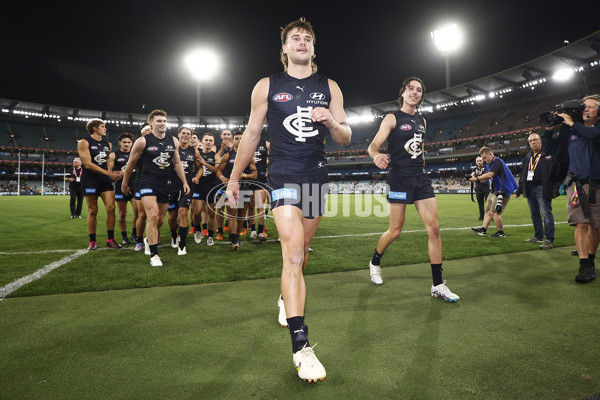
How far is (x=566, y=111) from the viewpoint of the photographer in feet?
13.8

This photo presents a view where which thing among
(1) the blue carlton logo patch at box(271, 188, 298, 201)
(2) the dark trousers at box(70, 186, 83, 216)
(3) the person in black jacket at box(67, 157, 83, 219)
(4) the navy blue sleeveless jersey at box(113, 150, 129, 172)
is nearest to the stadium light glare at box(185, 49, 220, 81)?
(3) the person in black jacket at box(67, 157, 83, 219)

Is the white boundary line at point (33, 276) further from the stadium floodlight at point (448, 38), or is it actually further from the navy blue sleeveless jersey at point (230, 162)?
the stadium floodlight at point (448, 38)

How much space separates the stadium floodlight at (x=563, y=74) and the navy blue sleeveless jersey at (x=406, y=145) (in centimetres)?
5058

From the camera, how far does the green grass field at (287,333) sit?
1897mm

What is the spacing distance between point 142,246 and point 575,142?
8003mm

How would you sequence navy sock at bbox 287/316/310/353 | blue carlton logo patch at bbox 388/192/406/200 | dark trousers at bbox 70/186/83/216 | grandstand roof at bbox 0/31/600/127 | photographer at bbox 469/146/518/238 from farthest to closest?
grandstand roof at bbox 0/31/600/127
dark trousers at bbox 70/186/83/216
photographer at bbox 469/146/518/238
blue carlton logo patch at bbox 388/192/406/200
navy sock at bbox 287/316/310/353

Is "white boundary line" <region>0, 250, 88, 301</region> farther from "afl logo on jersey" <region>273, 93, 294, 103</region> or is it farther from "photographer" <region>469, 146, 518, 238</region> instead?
"photographer" <region>469, 146, 518, 238</region>

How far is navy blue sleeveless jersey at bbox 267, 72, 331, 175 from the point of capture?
261 centimetres

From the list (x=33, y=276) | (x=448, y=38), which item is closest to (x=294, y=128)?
(x=33, y=276)

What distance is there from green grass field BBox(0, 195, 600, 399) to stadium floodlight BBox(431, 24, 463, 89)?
47.4 meters

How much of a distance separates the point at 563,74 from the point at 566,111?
1963 inches

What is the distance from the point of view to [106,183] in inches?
274

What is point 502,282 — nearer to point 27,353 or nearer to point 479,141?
point 27,353

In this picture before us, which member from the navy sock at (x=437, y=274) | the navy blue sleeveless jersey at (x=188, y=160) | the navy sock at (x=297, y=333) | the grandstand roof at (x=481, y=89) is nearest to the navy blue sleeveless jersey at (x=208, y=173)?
the navy blue sleeveless jersey at (x=188, y=160)
